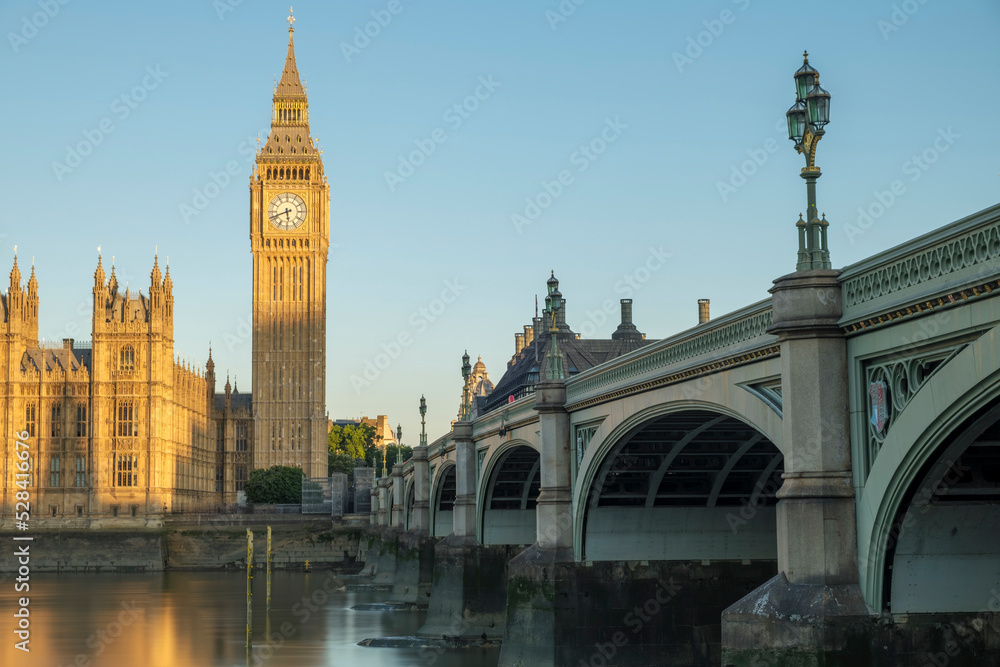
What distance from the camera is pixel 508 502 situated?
167 ft

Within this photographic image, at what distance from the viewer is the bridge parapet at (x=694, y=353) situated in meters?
20.5

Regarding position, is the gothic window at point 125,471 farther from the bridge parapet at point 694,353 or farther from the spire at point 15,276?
the bridge parapet at point 694,353

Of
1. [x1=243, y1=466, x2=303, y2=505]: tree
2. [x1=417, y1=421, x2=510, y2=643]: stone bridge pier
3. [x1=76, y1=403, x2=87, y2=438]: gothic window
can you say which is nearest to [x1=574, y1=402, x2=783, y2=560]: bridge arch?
[x1=417, y1=421, x2=510, y2=643]: stone bridge pier

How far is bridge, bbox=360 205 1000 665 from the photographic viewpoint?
50.5ft

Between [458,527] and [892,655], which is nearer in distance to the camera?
[892,655]

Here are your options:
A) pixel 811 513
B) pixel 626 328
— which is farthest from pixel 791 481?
pixel 626 328

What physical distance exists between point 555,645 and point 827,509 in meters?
15.4

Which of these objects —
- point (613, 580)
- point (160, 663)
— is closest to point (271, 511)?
point (160, 663)

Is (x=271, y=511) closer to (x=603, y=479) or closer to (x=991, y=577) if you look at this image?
(x=603, y=479)

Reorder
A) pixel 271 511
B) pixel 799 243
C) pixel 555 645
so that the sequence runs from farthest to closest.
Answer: pixel 271 511
pixel 555 645
pixel 799 243

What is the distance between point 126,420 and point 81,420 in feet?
14.6

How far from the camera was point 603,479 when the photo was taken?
3209cm

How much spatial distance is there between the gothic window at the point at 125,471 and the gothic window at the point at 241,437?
34.8m

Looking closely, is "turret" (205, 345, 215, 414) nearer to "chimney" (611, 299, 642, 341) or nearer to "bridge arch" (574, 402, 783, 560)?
"chimney" (611, 299, 642, 341)
